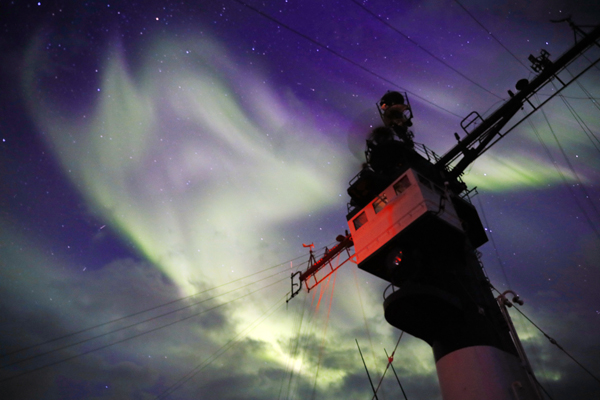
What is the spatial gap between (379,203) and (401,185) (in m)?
1.91

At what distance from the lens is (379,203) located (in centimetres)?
2189

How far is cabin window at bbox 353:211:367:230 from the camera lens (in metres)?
22.3

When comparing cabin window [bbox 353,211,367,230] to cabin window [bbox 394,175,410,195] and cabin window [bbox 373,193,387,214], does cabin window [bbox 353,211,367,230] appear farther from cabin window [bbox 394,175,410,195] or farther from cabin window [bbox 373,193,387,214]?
cabin window [bbox 394,175,410,195]

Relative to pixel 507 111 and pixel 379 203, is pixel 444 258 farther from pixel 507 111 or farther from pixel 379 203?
pixel 507 111

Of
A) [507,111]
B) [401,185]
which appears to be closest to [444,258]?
[401,185]

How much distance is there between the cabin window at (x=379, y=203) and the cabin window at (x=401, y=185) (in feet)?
3.21

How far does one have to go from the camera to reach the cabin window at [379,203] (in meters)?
21.6

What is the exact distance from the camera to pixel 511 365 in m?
16.9

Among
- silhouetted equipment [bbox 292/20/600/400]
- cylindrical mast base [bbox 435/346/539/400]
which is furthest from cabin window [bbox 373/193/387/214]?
cylindrical mast base [bbox 435/346/539/400]

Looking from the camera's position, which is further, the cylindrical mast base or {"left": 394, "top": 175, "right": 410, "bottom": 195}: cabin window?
{"left": 394, "top": 175, "right": 410, "bottom": 195}: cabin window

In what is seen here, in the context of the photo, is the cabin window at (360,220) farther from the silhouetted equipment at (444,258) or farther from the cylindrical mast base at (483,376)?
the cylindrical mast base at (483,376)

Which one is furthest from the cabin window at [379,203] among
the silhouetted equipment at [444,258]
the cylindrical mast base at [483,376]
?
the cylindrical mast base at [483,376]

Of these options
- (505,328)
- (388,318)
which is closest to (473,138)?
(505,328)

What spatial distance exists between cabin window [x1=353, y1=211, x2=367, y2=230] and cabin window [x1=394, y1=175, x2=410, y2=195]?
9.20 feet
